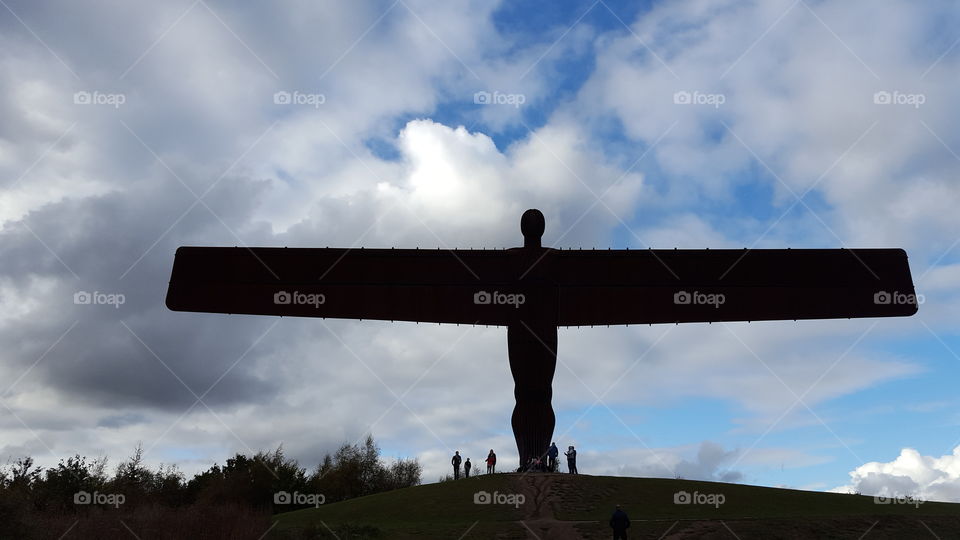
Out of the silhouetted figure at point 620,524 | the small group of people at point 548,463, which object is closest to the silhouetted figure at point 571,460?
the small group of people at point 548,463

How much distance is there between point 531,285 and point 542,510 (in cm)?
615

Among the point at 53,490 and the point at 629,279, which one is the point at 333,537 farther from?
the point at 53,490

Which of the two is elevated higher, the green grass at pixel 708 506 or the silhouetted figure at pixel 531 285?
the silhouetted figure at pixel 531 285

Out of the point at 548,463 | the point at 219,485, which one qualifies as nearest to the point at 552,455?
the point at 548,463

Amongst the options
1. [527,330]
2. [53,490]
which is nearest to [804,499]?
[527,330]

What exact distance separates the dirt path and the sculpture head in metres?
6.68

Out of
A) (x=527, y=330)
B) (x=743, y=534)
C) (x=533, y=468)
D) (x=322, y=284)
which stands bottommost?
(x=743, y=534)

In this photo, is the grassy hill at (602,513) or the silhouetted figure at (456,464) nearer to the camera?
the grassy hill at (602,513)

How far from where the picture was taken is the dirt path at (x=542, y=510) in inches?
696

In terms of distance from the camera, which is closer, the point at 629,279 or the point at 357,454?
the point at 629,279

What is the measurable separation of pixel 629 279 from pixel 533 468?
6.09 m

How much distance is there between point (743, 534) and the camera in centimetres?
1759

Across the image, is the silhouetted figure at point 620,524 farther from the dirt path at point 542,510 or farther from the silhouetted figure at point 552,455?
the silhouetted figure at point 552,455

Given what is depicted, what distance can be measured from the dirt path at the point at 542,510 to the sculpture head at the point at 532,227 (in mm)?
6684
